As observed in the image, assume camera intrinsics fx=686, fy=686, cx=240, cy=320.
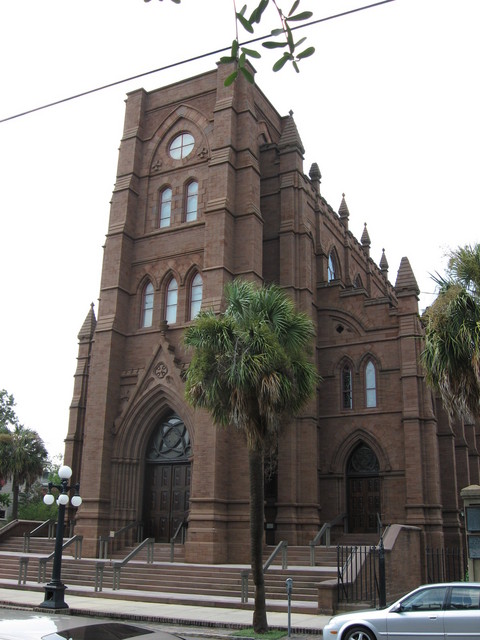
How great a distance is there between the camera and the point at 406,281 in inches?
1233

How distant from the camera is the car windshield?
538cm

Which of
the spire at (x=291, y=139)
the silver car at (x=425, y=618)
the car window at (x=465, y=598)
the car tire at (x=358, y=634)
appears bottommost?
the car tire at (x=358, y=634)

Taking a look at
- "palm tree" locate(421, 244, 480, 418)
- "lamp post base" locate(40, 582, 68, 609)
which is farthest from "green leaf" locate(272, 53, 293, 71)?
"lamp post base" locate(40, 582, 68, 609)

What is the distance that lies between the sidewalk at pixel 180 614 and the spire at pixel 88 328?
20.1m

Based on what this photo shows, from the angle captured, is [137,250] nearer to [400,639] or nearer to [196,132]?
[196,132]

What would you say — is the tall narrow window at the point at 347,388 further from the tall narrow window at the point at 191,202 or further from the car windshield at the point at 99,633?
the car windshield at the point at 99,633

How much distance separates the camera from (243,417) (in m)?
16.5

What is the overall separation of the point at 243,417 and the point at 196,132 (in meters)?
21.2

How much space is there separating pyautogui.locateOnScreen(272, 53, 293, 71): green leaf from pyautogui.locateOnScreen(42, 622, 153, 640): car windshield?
4660 millimetres

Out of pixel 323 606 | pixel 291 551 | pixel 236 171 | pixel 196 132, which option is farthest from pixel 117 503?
pixel 196 132

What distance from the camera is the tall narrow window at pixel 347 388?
105 feet

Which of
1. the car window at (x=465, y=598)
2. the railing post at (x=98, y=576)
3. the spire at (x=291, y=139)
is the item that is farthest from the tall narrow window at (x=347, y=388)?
the car window at (x=465, y=598)

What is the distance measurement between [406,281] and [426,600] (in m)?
21.6

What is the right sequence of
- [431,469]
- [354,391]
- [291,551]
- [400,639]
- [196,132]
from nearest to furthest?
[400,639], [291,551], [431,469], [354,391], [196,132]
